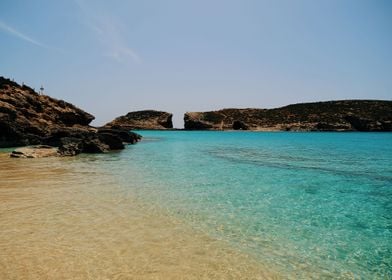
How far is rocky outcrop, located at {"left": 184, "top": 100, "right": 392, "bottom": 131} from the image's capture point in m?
121

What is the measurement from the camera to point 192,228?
8.78 m

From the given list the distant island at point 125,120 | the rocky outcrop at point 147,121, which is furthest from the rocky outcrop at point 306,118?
the rocky outcrop at point 147,121

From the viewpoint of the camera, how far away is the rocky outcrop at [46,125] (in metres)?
31.1

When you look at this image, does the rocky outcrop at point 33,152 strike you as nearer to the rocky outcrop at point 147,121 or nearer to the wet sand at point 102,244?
the wet sand at point 102,244

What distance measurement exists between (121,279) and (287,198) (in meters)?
8.47

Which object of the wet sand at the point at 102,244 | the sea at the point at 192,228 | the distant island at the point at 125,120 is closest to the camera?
the wet sand at the point at 102,244

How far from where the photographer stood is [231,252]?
711 cm

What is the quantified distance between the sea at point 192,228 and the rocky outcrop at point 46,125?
48.0ft

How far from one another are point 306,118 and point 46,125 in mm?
111525

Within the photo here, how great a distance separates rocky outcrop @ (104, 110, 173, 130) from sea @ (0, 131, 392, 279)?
457ft

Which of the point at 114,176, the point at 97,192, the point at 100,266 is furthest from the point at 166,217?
the point at 114,176

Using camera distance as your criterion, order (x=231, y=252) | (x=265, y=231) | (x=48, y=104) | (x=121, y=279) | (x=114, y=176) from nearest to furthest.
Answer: (x=121, y=279)
(x=231, y=252)
(x=265, y=231)
(x=114, y=176)
(x=48, y=104)

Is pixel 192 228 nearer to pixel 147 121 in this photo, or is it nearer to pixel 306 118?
pixel 306 118

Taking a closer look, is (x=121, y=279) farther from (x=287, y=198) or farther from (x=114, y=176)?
(x=114, y=176)
